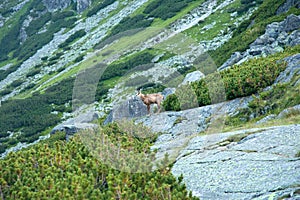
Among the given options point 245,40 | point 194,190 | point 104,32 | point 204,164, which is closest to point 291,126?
point 204,164

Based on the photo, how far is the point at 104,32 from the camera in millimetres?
66625

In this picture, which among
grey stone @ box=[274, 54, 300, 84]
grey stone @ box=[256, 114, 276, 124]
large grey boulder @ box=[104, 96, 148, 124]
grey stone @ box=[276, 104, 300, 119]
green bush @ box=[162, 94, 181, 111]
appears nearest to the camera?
grey stone @ box=[276, 104, 300, 119]

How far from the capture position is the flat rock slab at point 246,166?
949 cm

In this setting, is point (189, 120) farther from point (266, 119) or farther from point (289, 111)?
point (289, 111)

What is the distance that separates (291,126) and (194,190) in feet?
12.5

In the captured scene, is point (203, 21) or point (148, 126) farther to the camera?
point (203, 21)

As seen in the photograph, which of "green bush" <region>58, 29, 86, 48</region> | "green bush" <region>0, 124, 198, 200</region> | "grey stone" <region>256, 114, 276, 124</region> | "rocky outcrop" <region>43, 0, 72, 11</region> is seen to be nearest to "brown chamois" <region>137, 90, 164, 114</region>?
"grey stone" <region>256, 114, 276, 124</region>

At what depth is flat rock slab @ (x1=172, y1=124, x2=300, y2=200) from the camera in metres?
9.49

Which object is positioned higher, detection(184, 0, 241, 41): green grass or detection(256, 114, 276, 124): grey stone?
detection(256, 114, 276, 124): grey stone

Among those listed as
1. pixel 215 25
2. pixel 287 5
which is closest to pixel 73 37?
pixel 215 25

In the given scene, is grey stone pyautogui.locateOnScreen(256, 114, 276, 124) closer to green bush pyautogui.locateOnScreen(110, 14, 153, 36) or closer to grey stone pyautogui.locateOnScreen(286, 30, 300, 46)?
grey stone pyautogui.locateOnScreen(286, 30, 300, 46)

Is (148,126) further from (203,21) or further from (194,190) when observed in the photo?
(203,21)

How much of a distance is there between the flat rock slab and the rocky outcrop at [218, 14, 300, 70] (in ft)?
52.4

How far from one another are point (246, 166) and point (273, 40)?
2091 centimetres
